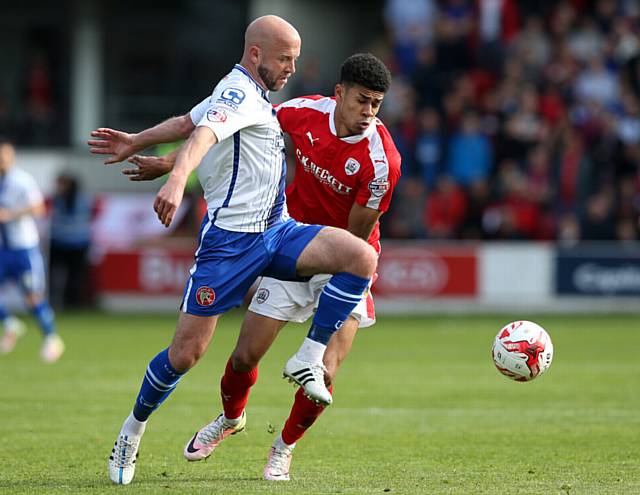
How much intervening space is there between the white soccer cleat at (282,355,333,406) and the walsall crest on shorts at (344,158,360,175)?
4.70 feet

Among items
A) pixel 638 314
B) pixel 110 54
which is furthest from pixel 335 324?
pixel 110 54

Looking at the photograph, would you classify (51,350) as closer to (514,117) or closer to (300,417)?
(300,417)

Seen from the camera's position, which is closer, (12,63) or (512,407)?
(512,407)

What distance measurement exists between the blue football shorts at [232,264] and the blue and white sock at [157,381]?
0.35 m

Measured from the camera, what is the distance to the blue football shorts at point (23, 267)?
15320mm

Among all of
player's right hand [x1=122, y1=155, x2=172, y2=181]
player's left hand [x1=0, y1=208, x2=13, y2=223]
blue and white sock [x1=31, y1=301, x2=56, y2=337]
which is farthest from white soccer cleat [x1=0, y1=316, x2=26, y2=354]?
player's right hand [x1=122, y1=155, x2=172, y2=181]

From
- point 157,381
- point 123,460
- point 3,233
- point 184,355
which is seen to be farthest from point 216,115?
point 3,233

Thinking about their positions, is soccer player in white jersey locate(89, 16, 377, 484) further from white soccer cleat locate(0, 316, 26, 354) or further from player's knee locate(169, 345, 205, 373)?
white soccer cleat locate(0, 316, 26, 354)

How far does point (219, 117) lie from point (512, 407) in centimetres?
504

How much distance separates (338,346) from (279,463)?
81cm

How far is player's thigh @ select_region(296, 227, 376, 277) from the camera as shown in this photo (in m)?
6.73

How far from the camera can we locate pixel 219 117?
6.50 metres

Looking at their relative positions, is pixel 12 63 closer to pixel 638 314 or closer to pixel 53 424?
pixel 638 314

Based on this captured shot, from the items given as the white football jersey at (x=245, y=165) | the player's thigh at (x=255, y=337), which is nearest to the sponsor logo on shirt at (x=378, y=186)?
the white football jersey at (x=245, y=165)
